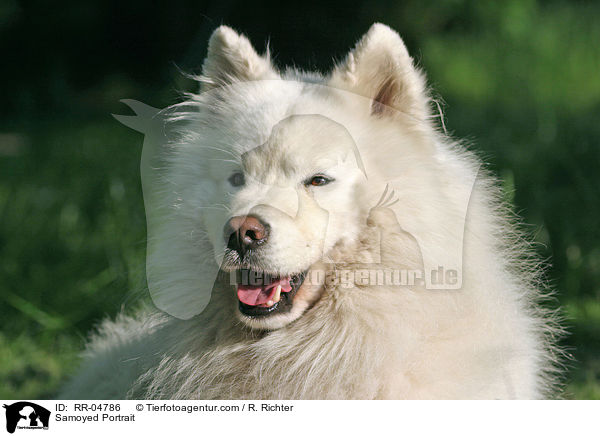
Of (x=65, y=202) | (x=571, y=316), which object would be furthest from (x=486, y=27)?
(x=65, y=202)

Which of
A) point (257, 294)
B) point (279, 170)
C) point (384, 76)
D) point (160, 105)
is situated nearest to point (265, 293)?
point (257, 294)

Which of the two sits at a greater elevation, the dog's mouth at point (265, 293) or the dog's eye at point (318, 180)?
the dog's eye at point (318, 180)

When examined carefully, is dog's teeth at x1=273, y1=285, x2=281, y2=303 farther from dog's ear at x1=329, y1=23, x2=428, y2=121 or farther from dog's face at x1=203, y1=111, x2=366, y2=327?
dog's ear at x1=329, y1=23, x2=428, y2=121

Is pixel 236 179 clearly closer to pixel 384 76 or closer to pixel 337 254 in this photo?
pixel 337 254

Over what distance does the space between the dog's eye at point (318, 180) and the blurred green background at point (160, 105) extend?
4.57 ft

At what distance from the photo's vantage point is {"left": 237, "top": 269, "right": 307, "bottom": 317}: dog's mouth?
9.51 ft

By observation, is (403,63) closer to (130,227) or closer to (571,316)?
(571,316)

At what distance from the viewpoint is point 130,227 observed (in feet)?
18.6

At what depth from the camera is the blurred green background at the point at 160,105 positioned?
16.4ft

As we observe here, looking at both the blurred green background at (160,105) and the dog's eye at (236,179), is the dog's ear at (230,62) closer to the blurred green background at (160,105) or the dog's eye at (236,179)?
the dog's eye at (236,179)

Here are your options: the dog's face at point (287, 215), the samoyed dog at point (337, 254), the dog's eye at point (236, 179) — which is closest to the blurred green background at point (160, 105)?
the samoyed dog at point (337, 254)

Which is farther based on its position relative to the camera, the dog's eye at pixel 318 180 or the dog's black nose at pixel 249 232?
the dog's eye at pixel 318 180

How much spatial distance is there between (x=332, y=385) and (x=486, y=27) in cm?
595
